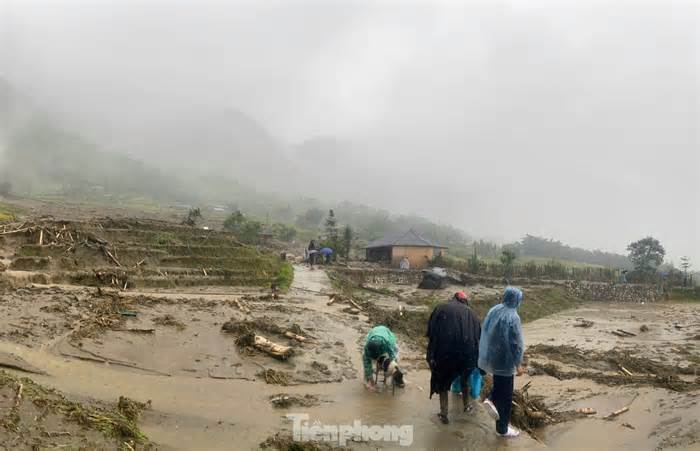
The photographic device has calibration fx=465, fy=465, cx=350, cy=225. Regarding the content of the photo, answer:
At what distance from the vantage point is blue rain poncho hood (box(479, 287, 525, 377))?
6348 millimetres

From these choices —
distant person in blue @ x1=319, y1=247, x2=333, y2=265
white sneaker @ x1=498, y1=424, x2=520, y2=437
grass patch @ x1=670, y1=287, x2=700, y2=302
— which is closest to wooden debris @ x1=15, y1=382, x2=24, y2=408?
white sneaker @ x1=498, y1=424, x2=520, y2=437

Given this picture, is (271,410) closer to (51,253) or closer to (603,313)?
(51,253)

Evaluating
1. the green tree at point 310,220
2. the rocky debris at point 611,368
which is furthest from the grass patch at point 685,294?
the green tree at point 310,220

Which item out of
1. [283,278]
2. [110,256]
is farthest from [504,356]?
[110,256]

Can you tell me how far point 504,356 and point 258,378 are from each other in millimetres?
4712

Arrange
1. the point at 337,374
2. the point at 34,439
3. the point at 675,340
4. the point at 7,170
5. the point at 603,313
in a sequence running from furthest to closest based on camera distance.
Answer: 1. the point at 7,170
2. the point at 603,313
3. the point at 675,340
4. the point at 337,374
5. the point at 34,439

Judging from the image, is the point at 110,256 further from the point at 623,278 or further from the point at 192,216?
the point at 623,278

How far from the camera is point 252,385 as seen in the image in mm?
8398

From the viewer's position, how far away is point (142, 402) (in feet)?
22.6

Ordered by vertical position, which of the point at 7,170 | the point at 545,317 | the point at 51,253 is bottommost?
the point at 545,317

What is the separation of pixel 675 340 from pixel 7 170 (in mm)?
127122

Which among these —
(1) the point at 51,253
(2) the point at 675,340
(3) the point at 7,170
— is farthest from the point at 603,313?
(3) the point at 7,170

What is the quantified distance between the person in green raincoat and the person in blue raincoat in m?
2.06

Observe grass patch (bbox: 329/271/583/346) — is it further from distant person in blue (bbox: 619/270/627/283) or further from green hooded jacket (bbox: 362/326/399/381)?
distant person in blue (bbox: 619/270/627/283)
